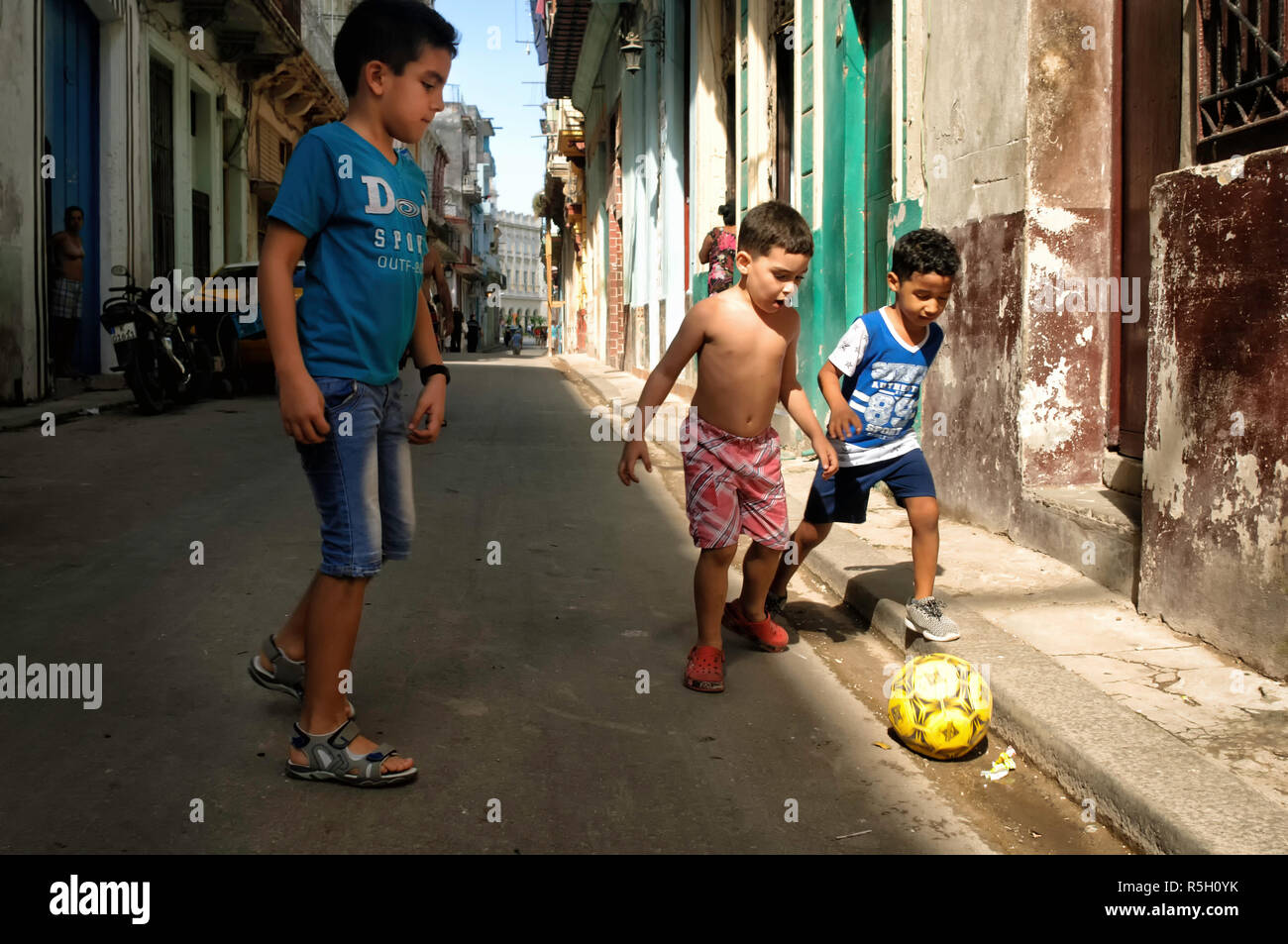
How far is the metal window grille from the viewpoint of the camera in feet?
12.9

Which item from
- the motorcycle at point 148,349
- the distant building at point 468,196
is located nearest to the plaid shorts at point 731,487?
the motorcycle at point 148,349

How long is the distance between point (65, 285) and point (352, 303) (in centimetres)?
1113

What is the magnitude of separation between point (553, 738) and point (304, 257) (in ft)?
4.68

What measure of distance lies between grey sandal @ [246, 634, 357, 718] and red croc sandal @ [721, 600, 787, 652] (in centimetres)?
162

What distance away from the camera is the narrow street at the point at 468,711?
2.76 metres

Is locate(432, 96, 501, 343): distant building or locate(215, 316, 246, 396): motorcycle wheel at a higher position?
locate(432, 96, 501, 343): distant building

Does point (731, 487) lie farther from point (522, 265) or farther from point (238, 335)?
point (522, 265)

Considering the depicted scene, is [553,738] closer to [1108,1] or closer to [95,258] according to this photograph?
[1108,1]

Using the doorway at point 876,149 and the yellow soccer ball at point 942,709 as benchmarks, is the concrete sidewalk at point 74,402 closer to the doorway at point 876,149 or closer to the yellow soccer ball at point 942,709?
the doorway at point 876,149

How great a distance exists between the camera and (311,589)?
10.3 ft

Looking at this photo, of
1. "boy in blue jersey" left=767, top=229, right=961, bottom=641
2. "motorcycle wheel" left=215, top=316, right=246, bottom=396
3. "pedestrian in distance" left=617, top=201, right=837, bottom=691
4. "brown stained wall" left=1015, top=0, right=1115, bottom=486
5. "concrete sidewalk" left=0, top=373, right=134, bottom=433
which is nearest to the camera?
"pedestrian in distance" left=617, top=201, right=837, bottom=691

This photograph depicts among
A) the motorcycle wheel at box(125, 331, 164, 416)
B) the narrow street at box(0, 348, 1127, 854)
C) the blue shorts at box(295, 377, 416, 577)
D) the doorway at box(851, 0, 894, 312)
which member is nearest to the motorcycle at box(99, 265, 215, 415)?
the motorcycle wheel at box(125, 331, 164, 416)

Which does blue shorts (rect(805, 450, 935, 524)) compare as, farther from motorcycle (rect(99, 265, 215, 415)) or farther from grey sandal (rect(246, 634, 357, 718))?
motorcycle (rect(99, 265, 215, 415))
